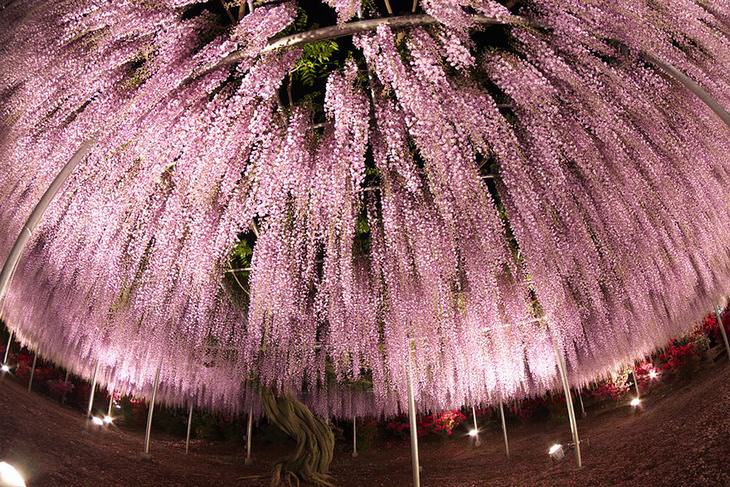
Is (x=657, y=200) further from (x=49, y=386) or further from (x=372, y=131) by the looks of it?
(x=49, y=386)

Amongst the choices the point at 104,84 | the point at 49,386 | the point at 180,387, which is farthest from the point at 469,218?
the point at 49,386

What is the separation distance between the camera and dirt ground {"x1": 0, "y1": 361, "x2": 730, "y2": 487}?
20.4 ft

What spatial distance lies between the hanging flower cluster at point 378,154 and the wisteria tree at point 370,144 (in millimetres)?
20

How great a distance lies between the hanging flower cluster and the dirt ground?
2232 millimetres

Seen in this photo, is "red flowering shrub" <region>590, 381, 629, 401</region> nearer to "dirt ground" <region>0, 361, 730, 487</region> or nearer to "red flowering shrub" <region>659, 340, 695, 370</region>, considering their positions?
"dirt ground" <region>0, 361, 730, 487</region>

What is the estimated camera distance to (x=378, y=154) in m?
4.06

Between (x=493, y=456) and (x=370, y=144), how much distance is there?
403 inches

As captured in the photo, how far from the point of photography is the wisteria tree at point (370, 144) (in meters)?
3.39

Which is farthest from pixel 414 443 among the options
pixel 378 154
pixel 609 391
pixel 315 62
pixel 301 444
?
pixel 609 391

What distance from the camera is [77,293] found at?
740 centimetres

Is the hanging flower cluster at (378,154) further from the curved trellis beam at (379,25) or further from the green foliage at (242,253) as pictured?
the green foliage at (242,253)

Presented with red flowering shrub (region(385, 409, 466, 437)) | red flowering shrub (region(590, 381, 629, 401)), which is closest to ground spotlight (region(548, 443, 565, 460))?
red flowering shrub (region(590, 381, 629, 401))

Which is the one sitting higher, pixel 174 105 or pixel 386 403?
pixel 174 105

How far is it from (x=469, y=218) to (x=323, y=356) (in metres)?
6.18
